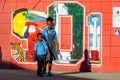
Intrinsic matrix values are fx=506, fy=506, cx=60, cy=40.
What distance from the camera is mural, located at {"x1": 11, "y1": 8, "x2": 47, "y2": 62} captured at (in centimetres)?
2033

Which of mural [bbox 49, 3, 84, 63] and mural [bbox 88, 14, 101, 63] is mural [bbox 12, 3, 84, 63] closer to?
mural [bbox 49, 3, 84, 63]

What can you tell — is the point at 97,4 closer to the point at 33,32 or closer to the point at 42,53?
the point at 33,32

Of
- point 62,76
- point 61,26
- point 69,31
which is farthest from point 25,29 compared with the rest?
point 62,76

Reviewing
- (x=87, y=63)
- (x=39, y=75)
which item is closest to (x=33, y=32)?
(x=87, y=63)

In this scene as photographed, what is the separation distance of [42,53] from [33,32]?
370 cm

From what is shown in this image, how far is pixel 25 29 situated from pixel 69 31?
5.94 feet

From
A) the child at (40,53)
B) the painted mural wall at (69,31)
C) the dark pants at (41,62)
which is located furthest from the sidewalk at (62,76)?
the painted mural wall at (69,31)

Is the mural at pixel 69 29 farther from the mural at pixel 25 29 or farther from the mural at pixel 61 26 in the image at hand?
the mural at pixel 25 29

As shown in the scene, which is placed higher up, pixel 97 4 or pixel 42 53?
pixel 97 4

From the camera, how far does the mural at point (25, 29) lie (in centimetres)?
2033

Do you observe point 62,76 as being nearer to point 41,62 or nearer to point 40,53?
point 41,62

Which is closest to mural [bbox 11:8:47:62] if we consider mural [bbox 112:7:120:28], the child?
mural [bbox 112:7:120:28]

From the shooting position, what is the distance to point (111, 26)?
19.9 meters

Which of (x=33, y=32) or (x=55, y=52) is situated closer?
(x=55, y=52)
